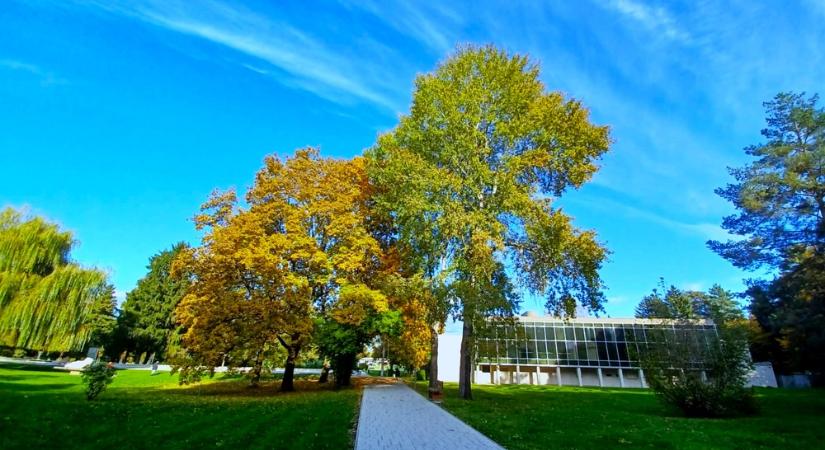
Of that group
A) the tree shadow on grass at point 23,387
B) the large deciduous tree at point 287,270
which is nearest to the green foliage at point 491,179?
the large deciduous tree at point 287,270

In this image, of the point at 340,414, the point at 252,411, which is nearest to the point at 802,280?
the point at 340,414

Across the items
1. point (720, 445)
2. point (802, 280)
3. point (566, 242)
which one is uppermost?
point (566, 242)

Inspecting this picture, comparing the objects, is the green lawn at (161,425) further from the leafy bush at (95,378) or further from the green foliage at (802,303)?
the green foliage at (802,303)

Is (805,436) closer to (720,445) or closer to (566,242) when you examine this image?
(720,445)

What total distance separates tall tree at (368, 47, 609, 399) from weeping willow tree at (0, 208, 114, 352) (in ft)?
72.1

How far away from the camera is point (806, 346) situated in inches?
808

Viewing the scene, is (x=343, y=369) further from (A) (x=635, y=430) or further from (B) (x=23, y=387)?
(A) (x=635, y=430)

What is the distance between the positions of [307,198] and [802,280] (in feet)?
76.8

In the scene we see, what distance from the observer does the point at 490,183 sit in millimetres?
20578

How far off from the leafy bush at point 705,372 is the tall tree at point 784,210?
6.14 metres

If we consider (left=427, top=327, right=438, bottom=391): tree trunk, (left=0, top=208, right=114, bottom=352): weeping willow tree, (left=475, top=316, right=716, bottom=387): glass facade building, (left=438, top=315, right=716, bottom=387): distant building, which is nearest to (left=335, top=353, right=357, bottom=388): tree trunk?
(left=427, top=327, right=438, bottom=391): tree trunk

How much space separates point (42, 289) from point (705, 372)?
36276mm

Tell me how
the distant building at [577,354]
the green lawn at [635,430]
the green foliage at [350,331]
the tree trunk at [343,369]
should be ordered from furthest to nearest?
the distant building at [577,354] → the tree trunk at [343,369] → the green foliage at [350,331] → the green lawn at [635,430]

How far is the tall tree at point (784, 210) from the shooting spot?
2055 centimetres
